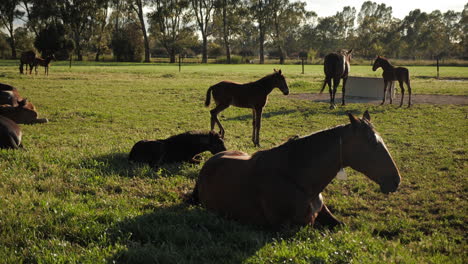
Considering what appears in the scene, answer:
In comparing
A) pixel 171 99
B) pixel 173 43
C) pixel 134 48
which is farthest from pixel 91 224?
pixel 173 43

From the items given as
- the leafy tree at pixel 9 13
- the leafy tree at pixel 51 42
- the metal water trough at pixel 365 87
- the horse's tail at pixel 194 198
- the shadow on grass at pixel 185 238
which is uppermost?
the leafy tree at pixel 9 13

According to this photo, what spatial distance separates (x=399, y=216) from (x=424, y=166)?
9.59 feet

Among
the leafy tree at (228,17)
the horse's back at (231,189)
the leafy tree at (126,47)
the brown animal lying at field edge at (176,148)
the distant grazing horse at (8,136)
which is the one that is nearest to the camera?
the horse's back at (231,189)

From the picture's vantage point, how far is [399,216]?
16.0ft

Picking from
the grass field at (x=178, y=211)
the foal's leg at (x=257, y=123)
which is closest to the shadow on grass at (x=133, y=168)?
the grass field at (x=178, y=211)

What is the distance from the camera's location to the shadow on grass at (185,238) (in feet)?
11.2

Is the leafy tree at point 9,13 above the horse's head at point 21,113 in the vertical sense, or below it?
above

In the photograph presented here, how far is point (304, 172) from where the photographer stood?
381 cm

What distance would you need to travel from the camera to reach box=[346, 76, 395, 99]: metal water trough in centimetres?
1916

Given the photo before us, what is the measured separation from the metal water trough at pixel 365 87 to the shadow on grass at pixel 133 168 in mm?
15080

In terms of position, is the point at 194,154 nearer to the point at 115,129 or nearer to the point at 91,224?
the point at 91,224

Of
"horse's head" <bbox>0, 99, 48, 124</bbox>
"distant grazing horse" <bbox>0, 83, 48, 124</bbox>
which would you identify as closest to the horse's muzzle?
"distant grazing horse" <bbox>0, 83, 48, 124</bbox>

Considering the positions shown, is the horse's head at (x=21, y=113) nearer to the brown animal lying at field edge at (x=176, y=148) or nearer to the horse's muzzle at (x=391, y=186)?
the brown animal lying at field edge at (x=176, y=148)

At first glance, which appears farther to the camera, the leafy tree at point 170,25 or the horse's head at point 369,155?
the leafy tree at point 170,25
